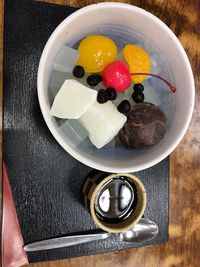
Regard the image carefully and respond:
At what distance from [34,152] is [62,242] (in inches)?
8.1

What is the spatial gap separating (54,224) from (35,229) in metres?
0.04

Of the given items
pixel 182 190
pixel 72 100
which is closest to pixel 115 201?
pixel 182 190

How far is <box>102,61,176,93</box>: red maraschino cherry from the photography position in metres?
0.79

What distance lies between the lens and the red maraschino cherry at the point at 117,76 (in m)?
0.79

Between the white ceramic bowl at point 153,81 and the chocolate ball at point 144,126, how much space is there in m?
0.02

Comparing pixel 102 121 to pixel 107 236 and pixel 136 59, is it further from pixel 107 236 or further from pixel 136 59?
pixel 107 236

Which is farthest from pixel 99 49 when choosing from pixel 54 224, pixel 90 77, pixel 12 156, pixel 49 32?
pixel 54 224

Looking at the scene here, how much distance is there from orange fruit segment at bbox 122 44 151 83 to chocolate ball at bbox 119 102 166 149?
7 centimetres

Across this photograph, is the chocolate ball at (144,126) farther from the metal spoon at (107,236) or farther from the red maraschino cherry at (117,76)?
the metal spoon at (107,236)

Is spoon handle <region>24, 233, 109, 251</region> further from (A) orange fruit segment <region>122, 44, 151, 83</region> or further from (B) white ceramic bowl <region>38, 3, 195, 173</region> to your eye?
(A) orange fruit segment <region>122, 44, 151, 83</region>

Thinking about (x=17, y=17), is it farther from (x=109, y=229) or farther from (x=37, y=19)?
(x=109, y=229)

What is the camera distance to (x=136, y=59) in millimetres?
817

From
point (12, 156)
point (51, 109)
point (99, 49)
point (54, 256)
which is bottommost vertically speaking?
point (54, 256)

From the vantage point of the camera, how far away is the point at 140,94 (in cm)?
83
